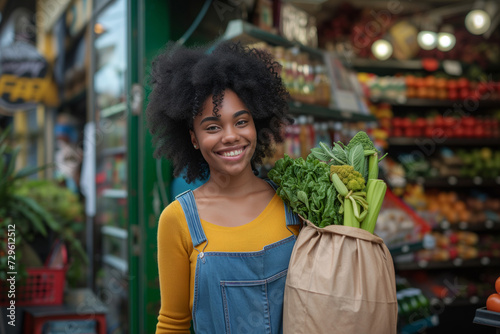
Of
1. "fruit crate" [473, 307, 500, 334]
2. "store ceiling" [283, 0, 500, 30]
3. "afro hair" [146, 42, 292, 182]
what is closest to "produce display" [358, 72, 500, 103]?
"store ceiling" [283, 0, 500, 30]

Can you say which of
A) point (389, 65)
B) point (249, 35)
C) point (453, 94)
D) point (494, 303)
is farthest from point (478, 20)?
point (494, 303)

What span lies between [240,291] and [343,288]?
341 millimetres

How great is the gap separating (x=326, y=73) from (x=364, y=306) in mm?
2421

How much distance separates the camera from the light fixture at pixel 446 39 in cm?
581

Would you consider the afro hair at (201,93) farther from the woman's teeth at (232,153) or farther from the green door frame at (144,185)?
the green door frame at (144,185)

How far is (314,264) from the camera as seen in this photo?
125 cm

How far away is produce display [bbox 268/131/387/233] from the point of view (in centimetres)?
132

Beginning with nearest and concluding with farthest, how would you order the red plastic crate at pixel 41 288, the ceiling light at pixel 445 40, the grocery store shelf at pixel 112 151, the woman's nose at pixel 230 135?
the woman's nose at pixel 230 135 → the red plastic crate at pixel 41 288 → the grocery store shelf at pixel 112 151 → the ceiling light at pixel 445 40

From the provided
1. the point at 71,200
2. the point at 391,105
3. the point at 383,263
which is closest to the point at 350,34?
the point at 391,105

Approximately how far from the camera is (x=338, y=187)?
1.32 m

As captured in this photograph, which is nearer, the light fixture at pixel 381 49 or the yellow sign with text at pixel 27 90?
the yellow sign with text at pixel 27 90

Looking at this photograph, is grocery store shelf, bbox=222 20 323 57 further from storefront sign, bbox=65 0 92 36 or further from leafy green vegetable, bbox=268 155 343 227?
storefront sign, bbox=65 0 92 36

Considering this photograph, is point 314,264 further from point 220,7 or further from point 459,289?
point 459,289

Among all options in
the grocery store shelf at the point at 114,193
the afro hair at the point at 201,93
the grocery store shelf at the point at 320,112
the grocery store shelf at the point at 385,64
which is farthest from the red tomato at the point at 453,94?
the afro hair at the point at 201,93
